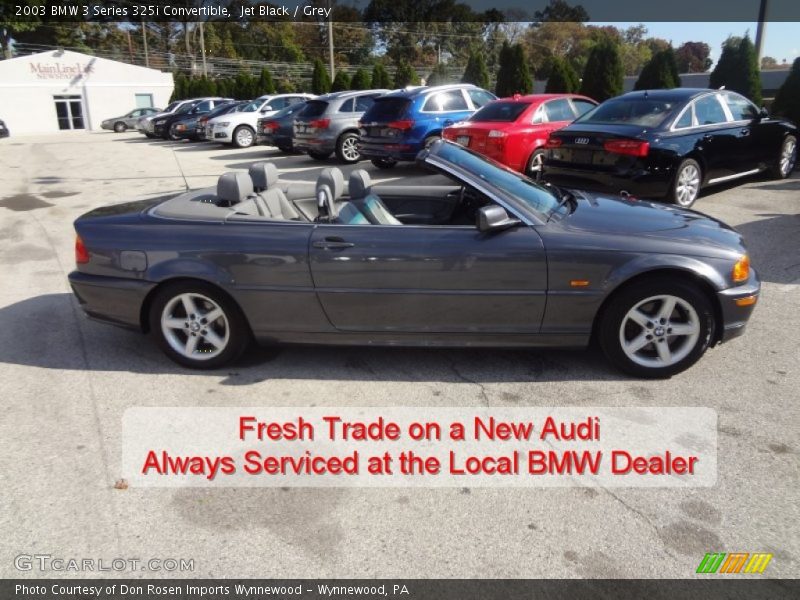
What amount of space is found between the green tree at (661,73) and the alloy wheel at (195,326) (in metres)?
15.0

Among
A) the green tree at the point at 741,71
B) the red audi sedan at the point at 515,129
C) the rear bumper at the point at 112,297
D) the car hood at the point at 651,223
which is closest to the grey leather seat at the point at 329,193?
the rear bumper at the point at 112,297

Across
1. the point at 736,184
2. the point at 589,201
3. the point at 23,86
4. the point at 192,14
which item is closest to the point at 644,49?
the point at 192,14

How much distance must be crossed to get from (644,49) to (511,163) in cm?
9593

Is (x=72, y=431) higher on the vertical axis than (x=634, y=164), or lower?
lower

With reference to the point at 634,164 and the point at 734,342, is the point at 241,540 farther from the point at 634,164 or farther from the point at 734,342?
the point at 634,164

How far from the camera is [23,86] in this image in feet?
141

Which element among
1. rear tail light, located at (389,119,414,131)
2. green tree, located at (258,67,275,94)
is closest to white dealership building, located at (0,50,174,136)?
green tree, located at (258,67,275,94)

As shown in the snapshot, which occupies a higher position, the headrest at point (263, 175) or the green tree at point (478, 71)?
the green tree at point (478, 71)

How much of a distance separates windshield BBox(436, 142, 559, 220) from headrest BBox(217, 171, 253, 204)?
1359 millimetres

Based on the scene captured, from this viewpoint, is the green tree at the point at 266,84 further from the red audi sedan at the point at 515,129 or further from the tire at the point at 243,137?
the red audi sedan at the point at 515,129

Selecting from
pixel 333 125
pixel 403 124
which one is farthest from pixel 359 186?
pixel 333 125

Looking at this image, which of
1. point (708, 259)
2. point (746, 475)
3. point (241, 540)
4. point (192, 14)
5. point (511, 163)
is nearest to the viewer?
point (241, 540)

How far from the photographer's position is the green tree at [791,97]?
42.1ft

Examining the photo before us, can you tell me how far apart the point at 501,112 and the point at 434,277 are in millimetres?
7182
